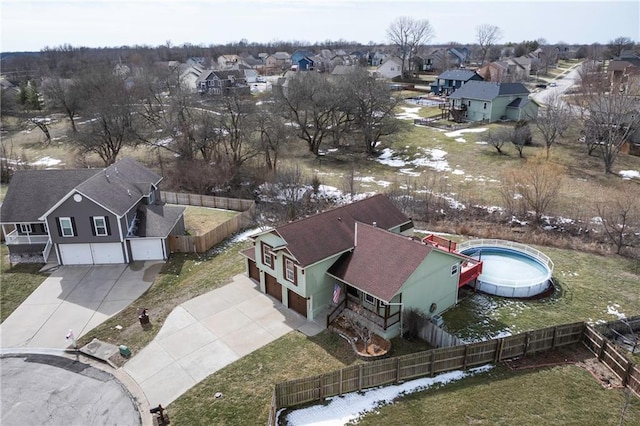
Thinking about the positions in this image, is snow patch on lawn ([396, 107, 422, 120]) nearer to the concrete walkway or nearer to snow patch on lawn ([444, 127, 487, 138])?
snow patch on lawn ([444, 127, 487, 138])

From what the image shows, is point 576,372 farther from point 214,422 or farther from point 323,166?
point 323,166

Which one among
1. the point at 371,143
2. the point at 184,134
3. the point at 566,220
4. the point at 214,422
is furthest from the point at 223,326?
the point at 371,143

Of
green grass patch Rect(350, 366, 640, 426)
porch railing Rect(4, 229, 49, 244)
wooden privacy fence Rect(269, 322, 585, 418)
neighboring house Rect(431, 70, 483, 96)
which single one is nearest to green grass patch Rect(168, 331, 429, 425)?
wooden privacy fence Rect(269, 322, 585, 418)

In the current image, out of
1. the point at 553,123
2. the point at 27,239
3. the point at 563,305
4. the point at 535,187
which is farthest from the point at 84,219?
the point at 553,123

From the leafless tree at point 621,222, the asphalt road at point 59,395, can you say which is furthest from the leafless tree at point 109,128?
the leafless tree at point 621,222

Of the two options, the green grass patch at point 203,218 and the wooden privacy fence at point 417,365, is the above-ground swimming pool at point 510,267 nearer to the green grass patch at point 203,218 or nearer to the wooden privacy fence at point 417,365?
the wooden privacy fence at point 417,365

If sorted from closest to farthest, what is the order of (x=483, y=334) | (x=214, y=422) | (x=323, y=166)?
(x=214, y=422), (x=483, y=334), (x=323, y=166)
